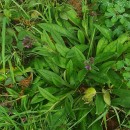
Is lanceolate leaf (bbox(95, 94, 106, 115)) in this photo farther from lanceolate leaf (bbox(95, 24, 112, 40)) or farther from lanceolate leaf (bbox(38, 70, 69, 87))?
lanceolate leaf (bbox(95, 24, 112, 40))

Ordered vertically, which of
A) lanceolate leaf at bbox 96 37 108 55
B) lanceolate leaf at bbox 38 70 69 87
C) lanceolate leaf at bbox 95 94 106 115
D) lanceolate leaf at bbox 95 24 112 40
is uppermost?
lanceolate leaf at bbox 95 24 112 40

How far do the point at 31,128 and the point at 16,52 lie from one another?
633 millimetres

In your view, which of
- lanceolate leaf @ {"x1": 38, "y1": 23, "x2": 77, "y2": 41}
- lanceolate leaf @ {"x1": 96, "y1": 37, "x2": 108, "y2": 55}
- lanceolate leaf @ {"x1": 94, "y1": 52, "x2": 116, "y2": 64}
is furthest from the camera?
lanceolate leaf @ {"x1": 38, "y1": 23, "x2": 77, "y2": 41}

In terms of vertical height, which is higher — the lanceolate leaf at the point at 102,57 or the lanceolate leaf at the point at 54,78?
the lanceolate leaf at the point at 102,57

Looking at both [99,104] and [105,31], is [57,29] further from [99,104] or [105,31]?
[99,104]

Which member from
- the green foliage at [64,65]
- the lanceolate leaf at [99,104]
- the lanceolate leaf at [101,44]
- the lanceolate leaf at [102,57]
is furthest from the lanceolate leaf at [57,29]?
the lanceolate leaf at [99,104]

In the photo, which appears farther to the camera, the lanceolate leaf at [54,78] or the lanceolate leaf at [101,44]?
the lanceolate leaf at [101,44]

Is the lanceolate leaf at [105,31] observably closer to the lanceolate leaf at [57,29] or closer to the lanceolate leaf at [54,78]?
the lanceolate leaf at [57,29]

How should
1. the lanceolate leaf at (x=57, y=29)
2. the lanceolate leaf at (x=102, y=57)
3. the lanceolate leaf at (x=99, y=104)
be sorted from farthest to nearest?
the lanceolate leaf at (x=57, y=29) < the lanceolate leaf at (x=102, y=57) < the lanceolate leaf at (x=99, y=104)

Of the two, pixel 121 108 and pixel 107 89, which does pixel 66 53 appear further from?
pixel 121 108

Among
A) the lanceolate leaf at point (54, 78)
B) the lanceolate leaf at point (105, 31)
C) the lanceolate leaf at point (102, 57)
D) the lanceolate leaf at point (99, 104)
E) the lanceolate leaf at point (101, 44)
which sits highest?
the lanceolate leaf at point (105, 31)

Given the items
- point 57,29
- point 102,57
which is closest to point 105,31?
point 102,57

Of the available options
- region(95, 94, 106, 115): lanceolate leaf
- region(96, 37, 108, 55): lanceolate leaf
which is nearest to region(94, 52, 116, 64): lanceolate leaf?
region(96, 37, 108, 55): lanceolate leaf

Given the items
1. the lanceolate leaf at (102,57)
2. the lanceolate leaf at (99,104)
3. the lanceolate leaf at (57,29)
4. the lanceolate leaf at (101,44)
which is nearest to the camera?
the lanceolate leaf at (99,104)
